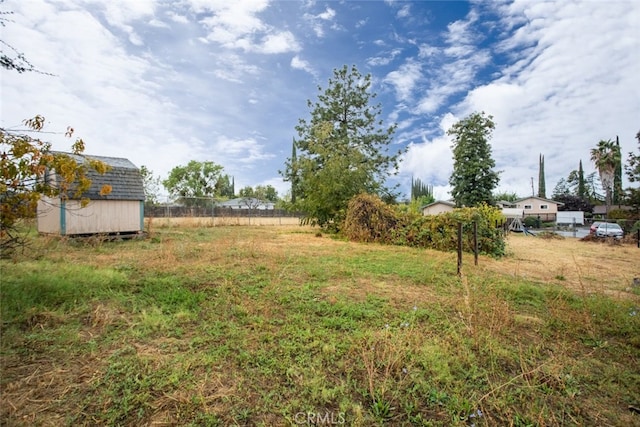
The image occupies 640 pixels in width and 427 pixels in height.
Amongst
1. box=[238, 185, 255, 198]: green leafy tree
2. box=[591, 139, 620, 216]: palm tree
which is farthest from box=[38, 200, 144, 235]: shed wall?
box=[238, 185, 255, 198]: green leafy tree

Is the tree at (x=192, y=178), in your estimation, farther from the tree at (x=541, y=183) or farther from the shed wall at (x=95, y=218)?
the tree at (x=541, y=183)

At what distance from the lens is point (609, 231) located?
58.2ft

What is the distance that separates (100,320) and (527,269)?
8.70 meters

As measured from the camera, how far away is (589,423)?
5.97ft

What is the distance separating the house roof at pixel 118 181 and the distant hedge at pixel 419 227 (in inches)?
355

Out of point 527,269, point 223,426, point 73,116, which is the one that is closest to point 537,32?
point 527,269

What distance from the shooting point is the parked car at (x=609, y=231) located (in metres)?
17.5

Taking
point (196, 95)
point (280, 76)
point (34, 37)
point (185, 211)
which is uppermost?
point (280, 76)

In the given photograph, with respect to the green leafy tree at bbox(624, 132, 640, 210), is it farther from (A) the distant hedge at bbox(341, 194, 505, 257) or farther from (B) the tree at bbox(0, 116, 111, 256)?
(B) the tree at bbox(0, 116, 111, 256)

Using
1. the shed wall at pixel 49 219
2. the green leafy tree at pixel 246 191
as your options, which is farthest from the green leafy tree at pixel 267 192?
the shed wall at pixel 49 219

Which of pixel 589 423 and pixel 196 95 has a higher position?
pixel 196 95

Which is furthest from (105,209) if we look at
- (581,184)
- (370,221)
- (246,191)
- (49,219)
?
(581,184)

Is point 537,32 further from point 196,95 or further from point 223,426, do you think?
point 196,95

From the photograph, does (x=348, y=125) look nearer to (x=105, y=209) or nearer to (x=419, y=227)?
(x=419, y=227)
